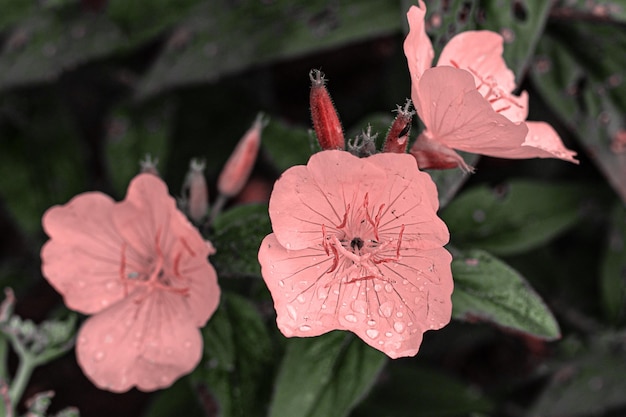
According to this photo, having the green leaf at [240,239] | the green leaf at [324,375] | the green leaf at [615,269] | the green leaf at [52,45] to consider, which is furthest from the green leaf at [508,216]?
the green leaf at [52,45]

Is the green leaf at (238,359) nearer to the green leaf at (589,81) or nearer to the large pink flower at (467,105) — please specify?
the large pink flower at (467,105)

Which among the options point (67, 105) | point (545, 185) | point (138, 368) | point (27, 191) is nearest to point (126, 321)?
point (138, 368)

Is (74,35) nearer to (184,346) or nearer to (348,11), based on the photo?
(348,11)

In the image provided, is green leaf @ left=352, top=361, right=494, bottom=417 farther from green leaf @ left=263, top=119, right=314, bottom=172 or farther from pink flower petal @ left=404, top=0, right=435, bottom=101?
pink flower petal @ left=404, top=0, right=435, bottom=101

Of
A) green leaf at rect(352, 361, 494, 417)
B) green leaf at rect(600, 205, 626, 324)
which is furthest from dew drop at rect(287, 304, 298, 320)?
green leaf at rect(600, 205, 626, 324)

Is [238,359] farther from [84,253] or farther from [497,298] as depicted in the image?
[497,298]

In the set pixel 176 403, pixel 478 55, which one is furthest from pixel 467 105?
pixel 176 403
